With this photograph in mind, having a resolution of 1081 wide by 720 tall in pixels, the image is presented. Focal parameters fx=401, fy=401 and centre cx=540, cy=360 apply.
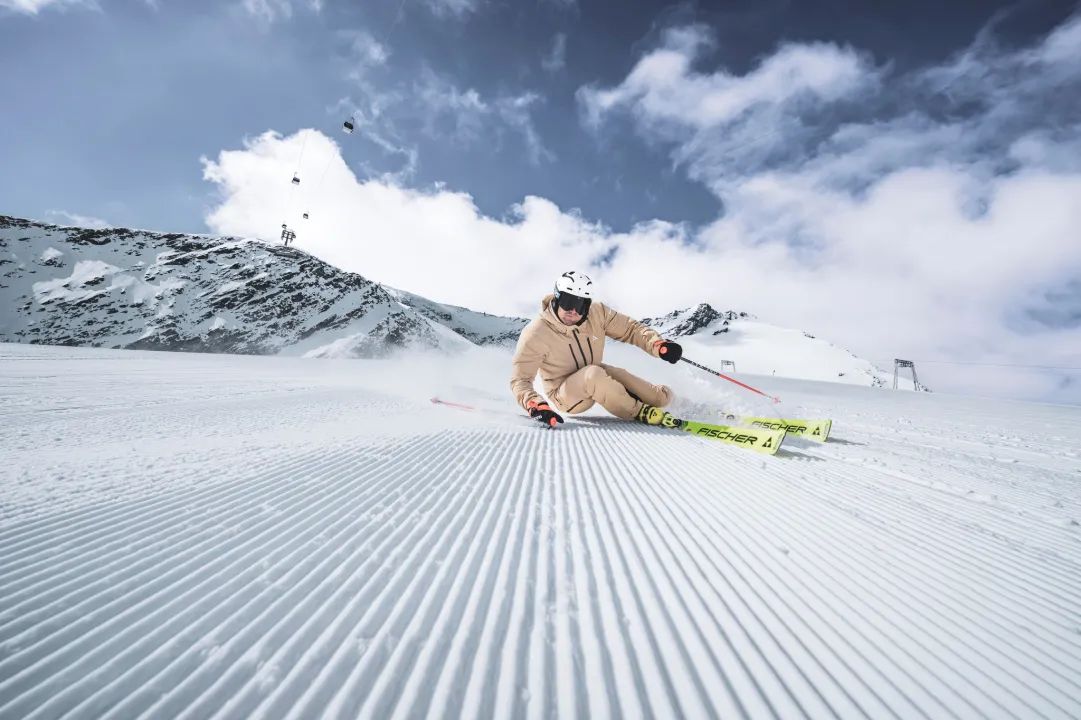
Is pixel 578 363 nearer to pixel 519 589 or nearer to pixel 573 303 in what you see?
pixel 573 303

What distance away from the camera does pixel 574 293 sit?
5281mm

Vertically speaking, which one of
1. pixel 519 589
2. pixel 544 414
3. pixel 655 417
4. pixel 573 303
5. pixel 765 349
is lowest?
pixel 519 589

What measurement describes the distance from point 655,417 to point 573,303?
182 centimetres

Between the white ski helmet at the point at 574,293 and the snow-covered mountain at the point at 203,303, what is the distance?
94.4 meters

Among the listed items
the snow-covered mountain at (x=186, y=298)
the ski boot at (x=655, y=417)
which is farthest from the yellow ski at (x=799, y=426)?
the snow-covered mountain at (x=186, y=298)

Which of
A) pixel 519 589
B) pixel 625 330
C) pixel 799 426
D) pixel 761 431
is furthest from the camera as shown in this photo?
pixel 625 330

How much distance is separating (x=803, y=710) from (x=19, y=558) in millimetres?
2451

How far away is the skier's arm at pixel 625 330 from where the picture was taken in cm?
579

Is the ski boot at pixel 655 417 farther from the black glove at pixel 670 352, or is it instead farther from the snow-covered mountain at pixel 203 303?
the snow-covered mountain at pixel 203 303

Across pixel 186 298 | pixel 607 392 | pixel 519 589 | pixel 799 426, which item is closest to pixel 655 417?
pixel 607 392

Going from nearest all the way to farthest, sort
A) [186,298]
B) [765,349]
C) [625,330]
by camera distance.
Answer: [625,330], [186,298], [765,349]

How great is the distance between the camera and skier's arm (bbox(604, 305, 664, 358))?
579 cm

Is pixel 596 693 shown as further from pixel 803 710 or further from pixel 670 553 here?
pixel 670 553

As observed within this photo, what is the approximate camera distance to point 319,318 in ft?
347
